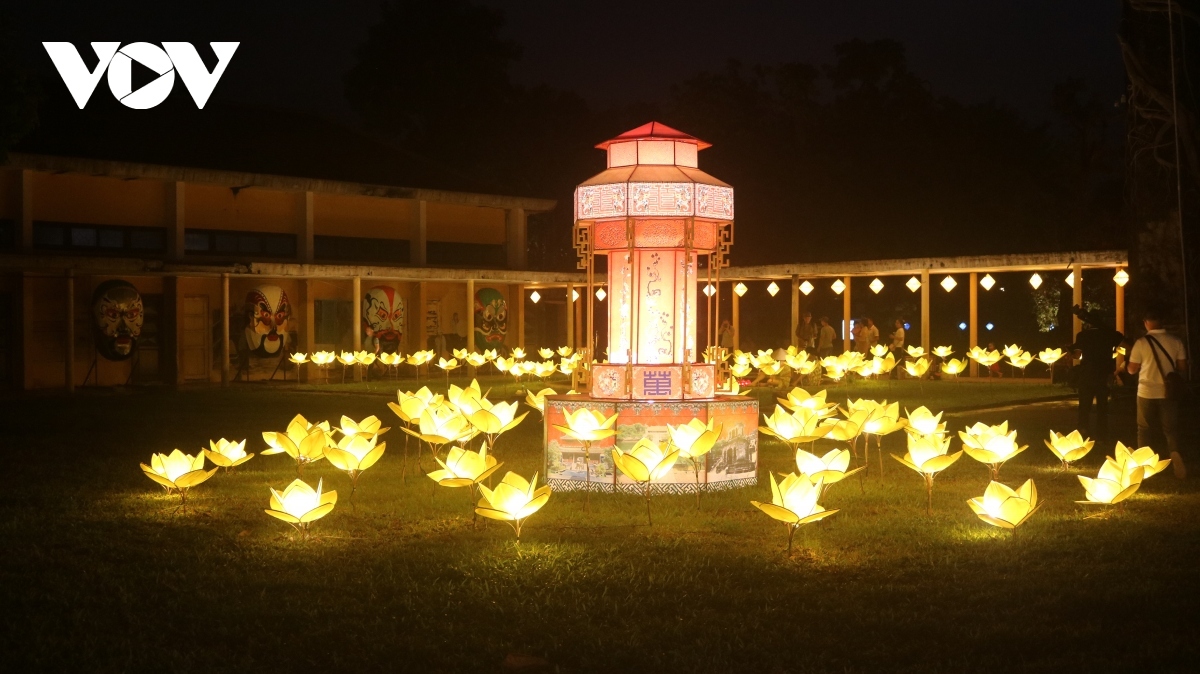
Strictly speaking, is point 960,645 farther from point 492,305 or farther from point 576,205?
point 492,305

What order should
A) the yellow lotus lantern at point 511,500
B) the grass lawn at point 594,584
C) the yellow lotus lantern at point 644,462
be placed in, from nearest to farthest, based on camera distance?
the grass lawn at point 594,584 < the yellow lotus lantern at point 511,500 < the yellow lotus lantern at point 644,462

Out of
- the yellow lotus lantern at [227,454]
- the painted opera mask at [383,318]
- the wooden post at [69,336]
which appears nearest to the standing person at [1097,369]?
the yellow lotus lantern at [227,454]

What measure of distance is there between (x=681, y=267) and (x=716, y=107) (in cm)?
3172

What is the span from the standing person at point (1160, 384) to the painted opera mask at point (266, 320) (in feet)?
71.2

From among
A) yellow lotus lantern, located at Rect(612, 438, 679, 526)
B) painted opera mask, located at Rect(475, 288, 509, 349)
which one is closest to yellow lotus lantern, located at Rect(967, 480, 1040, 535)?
yellow lotus lantern, located at Rect(612, 438, 679, 526)

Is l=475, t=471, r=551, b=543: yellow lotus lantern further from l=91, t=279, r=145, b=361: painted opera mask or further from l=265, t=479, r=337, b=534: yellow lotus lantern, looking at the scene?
l=91, t=279, r=145, b=361: painted opera mask

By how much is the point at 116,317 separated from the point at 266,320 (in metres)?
4.09

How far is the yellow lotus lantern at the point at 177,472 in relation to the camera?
9414 mm

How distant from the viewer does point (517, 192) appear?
114 ft

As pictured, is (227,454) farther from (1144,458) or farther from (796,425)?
(1144,458)

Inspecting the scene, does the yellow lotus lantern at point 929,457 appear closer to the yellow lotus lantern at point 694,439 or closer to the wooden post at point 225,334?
the yellow lotus lantern at point 694,439

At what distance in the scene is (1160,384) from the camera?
426 inches

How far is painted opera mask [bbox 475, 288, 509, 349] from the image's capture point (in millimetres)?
33938

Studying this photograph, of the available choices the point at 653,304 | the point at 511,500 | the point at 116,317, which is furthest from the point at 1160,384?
the point at 116,317
